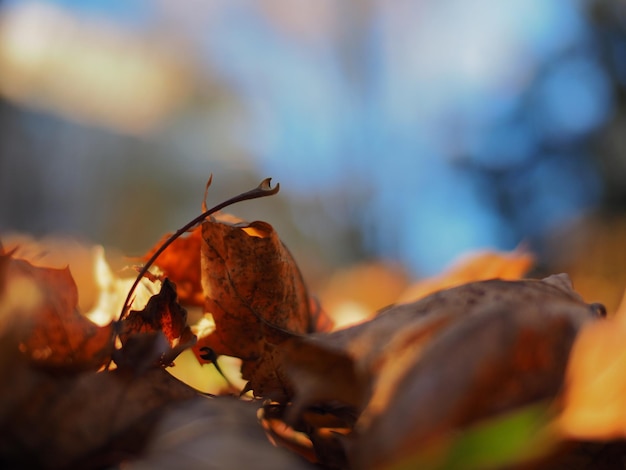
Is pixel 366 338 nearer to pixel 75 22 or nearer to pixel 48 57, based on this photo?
pixel 48 57

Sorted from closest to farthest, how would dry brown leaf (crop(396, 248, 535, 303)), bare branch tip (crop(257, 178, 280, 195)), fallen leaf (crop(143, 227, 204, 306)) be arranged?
bare branch tip (crop(257, 178, 280, 195)) → fallen leaf (crop(143, 227, 204, 306)) → dry brown leaf (crop(396, 248, 535, 303))

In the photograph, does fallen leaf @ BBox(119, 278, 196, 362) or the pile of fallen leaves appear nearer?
the pile of fallen leaves

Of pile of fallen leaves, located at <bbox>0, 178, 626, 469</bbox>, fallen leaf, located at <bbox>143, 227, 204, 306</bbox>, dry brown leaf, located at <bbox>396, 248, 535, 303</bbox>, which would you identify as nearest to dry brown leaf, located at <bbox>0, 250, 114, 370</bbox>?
pile of fallen leaves, located at <bbox>0, 178, 626, 469</bbox>

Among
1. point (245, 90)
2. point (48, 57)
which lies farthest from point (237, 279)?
point (245, 90)

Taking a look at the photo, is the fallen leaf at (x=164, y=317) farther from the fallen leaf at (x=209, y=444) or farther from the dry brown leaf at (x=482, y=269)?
the dry brown leaf at (x=482, y=269)

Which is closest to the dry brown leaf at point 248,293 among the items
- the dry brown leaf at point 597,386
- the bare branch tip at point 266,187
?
the bare branch tip at point 266,187

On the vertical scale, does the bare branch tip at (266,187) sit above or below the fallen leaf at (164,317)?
above

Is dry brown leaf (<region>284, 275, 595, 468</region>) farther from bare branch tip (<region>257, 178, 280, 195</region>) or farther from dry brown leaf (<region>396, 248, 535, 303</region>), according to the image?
dry brown leaf (<region>396, 248, 535, 303</region>)
